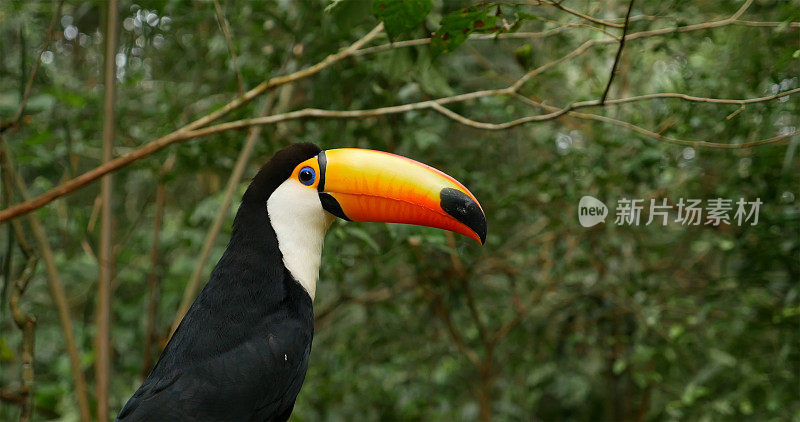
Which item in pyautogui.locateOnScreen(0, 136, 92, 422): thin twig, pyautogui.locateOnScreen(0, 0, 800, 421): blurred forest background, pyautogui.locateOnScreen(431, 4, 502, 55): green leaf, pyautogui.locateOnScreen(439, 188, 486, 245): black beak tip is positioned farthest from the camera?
pyautogui.locateOnScreen(0, 136, 92, 422): thin twig

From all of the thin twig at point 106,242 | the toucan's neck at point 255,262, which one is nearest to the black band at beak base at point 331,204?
the toucan's neck at point 255,262

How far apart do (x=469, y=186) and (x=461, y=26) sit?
1.22m

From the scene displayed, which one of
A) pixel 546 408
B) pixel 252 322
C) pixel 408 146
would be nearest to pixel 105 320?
pixel 252 322

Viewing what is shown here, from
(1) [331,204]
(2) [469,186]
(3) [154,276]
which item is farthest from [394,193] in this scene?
(3) [154,276]

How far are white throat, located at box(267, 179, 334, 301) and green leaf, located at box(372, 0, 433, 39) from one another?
14.8 inches

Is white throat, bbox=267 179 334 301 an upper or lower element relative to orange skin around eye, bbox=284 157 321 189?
lower

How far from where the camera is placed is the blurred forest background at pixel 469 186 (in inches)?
70.3

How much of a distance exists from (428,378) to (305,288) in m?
1.90

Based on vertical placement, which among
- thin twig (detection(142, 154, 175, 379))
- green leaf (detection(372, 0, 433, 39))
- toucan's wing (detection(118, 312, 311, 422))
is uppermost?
green leaf (detection(372, 0, 433, 39))

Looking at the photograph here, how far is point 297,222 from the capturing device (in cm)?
137

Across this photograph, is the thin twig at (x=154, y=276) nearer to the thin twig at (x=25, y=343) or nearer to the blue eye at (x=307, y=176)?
the thin twig at (x=25, y=343)

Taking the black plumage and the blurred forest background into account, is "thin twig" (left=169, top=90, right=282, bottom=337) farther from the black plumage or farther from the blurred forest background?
the black plumage

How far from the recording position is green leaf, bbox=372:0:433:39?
1.36m

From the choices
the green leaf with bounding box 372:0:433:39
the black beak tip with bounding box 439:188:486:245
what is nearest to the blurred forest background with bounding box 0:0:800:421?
the green leaf with bounding box 372:0:433:39
